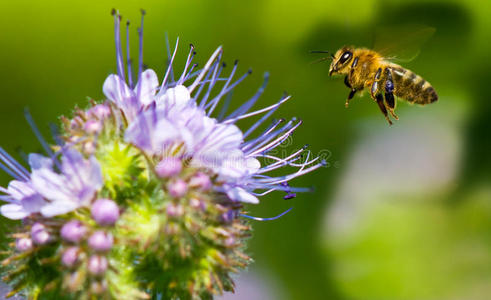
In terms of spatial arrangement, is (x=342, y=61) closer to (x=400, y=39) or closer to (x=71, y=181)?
(x=400, y=39)

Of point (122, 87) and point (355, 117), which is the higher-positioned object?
point (355, 117)

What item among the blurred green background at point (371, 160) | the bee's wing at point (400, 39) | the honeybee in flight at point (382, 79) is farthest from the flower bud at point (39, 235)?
the blurred green background at point (371, 160)

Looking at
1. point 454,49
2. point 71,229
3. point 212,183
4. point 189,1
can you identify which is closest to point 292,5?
point 189,1

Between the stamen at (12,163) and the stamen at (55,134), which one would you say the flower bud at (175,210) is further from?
the stamen at (12,163)

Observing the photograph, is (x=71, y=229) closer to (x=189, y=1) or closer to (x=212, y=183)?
(x=212, y=183)

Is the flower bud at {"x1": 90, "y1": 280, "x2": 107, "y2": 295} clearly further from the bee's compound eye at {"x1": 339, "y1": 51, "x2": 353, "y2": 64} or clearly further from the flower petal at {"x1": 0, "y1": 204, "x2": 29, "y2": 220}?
the bee's compound eye at {"x1": 339, "y1": 51, "x2": 353, "y2": 64}

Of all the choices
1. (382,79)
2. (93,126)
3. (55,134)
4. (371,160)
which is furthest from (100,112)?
(371,160)
